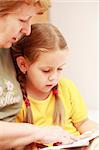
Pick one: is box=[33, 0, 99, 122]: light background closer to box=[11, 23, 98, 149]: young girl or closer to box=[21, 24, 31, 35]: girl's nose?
box=[11, 23, 98, 149]: young girl

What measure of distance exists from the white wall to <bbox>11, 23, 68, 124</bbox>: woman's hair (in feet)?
1.20

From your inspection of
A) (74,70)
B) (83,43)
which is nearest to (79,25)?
(83,43)

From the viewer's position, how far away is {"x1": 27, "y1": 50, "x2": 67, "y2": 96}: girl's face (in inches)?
46.5

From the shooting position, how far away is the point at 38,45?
1.19m

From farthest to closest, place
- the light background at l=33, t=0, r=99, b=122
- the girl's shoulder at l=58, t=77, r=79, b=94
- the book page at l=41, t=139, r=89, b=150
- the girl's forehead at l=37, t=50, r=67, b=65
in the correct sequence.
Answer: the light background at l=33, t=0, r=99, b=122, the girl's shoulder at l=58, t=77, r=79, b=94, the girl's forehead at l=37, t=50, r=67, b=65, the book page at l=41, t=139, r=89, b=150

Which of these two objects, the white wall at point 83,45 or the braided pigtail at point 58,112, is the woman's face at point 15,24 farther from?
the white wall at point 83,45

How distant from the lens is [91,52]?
1621 mm

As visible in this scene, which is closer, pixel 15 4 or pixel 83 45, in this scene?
pixel 15 4

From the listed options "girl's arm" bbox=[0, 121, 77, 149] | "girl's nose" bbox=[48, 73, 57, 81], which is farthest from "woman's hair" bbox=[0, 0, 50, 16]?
"girl's arm" bbox=[0, 121, 77, 149]

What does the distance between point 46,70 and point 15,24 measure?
19cm

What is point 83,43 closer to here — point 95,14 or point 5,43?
point 95,14

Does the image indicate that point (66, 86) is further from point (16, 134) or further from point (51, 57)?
point (16, 134)

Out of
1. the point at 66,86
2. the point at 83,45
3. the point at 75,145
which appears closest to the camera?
the point at 75,145

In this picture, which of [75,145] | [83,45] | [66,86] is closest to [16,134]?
[75,145]
